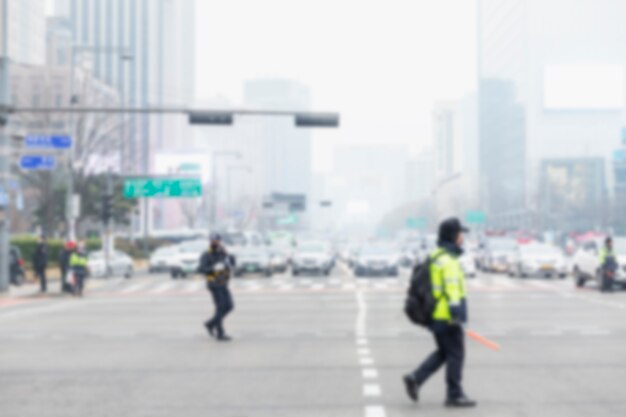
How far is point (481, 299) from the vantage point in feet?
104

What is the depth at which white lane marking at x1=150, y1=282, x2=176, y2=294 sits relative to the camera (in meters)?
39.7

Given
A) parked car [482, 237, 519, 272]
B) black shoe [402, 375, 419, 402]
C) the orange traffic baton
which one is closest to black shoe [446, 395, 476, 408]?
black shoe [402, 375, 419, 402]

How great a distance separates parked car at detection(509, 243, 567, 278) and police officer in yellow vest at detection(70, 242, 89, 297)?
60.1 feet

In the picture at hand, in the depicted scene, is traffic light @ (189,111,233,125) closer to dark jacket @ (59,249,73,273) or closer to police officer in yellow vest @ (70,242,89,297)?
police officer in yellow vest @ (70,242,89,297)

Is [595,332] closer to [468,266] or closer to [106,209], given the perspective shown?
[468,266]

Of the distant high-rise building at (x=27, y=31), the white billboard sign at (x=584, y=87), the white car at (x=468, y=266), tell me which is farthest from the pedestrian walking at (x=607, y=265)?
the white billboard sign at (x=584, y=87)

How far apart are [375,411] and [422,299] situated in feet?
3.80

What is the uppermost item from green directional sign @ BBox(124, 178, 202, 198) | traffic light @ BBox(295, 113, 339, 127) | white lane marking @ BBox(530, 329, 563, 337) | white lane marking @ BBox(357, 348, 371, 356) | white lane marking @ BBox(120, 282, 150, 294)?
traffic light @ BBox(295, 113, 339, 127)

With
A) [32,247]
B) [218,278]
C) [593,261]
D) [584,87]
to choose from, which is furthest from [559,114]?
[218,278]

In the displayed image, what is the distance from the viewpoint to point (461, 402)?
1110cm

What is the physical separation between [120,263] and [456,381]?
43.7 m

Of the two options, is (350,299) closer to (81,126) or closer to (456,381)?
(456,381)

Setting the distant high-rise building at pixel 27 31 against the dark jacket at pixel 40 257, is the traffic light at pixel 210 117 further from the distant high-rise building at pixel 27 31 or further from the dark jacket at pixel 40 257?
the distant high-rise building at pixel 27 31

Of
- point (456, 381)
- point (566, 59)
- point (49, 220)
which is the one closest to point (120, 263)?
point (49, 220)
